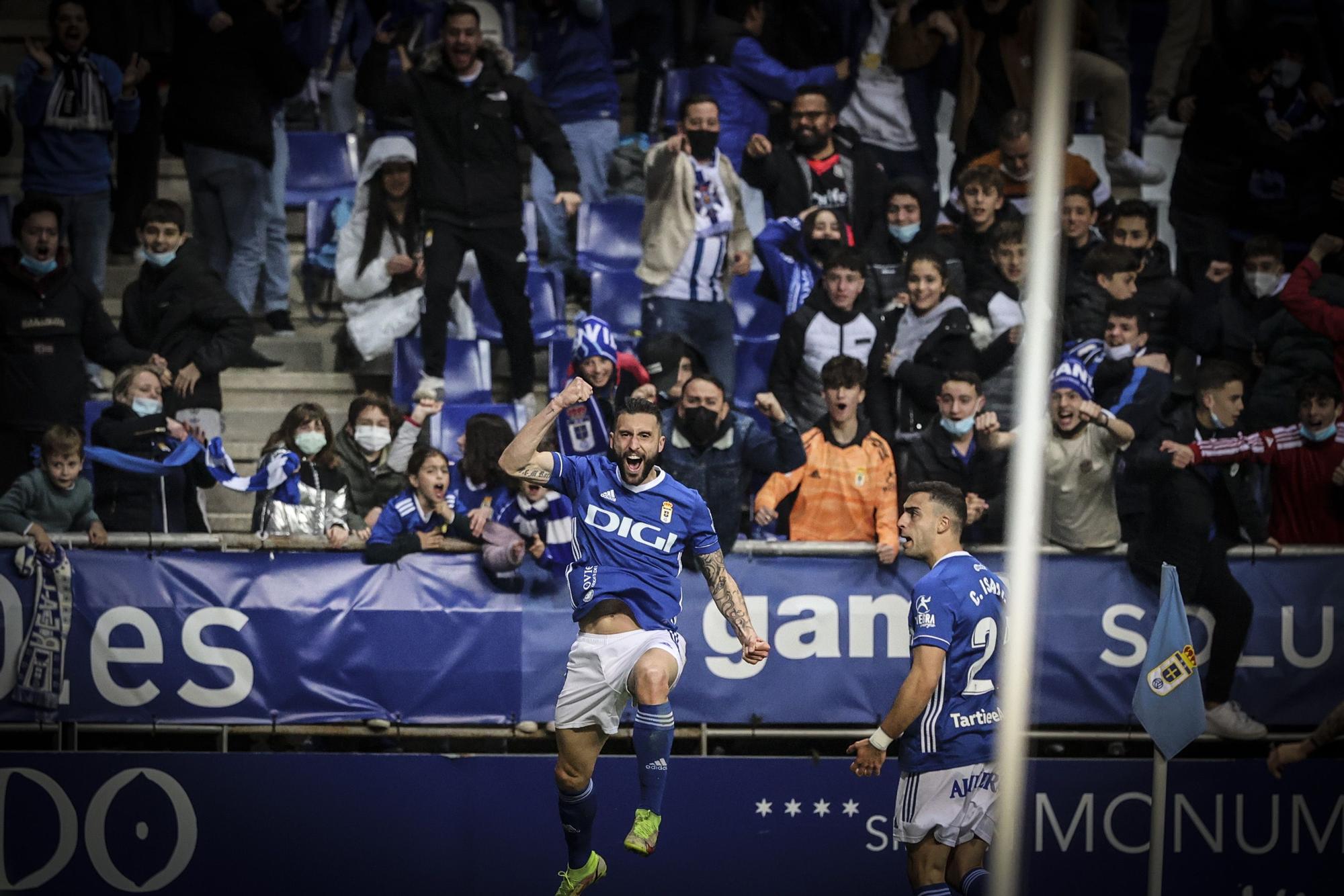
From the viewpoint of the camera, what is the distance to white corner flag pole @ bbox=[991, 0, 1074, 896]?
617 centimetres

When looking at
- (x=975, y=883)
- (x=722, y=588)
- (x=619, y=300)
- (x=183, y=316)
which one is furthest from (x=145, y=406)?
(x=975, y=883)

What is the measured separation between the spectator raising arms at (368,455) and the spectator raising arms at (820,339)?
217 centimetres

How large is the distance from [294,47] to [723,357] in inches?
138

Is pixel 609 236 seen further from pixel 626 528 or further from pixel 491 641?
pixel 626 528

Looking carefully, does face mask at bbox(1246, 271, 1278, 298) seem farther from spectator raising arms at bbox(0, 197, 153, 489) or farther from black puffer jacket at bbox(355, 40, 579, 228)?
spectator raising arms at bbox(0, 197, 153, 489)

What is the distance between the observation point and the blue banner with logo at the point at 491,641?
866 cm

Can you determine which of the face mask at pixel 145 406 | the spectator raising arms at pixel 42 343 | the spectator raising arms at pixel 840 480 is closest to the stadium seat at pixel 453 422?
the face mask at pixel 145 406

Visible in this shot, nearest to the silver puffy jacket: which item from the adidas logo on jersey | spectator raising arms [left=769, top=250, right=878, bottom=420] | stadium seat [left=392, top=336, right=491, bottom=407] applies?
stadium seat [left=392, top=336, right=491, bottom=407]

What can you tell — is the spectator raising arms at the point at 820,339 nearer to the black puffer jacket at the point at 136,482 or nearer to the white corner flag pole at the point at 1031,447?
the white corner flag pole at the point at 1031,447

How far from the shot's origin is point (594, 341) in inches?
357

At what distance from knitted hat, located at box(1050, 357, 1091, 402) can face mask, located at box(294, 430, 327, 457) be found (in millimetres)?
3922

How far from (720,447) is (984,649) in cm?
233

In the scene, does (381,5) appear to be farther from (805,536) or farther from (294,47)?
(805,536)

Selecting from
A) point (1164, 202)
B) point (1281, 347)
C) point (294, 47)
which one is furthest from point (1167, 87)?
point (294, 47)
